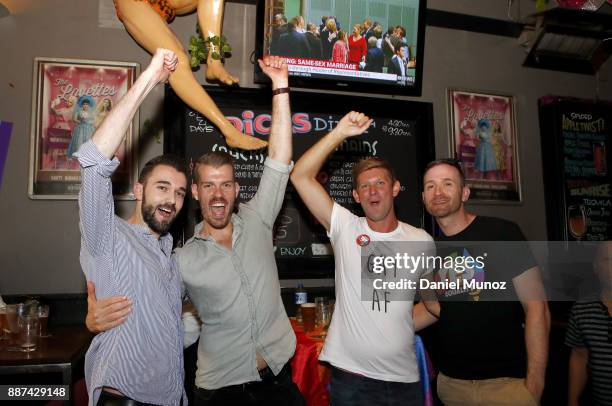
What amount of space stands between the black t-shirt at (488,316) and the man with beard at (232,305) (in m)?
0.65

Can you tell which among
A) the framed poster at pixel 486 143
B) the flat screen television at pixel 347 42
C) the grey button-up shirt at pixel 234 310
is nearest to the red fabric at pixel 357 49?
the flat screen television at pixel 347 42

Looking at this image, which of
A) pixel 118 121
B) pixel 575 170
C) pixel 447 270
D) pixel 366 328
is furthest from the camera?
pixel 575 170

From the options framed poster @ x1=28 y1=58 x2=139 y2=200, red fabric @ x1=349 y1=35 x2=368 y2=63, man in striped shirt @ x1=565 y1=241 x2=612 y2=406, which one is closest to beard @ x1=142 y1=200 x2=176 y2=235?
framed poster @ x1=28 y1=58 x2=139 y2=200

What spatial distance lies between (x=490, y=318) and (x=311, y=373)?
886mm

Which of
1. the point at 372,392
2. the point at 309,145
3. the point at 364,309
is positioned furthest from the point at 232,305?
the point at 309,145

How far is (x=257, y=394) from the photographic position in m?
1.71

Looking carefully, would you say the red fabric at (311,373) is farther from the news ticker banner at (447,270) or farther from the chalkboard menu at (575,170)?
the chalkboard menu at (575,170)

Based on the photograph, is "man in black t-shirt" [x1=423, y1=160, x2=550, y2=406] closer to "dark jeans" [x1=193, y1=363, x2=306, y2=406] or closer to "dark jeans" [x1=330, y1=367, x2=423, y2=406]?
"dark jeans" [x1=330, y1=367, x2=423, y2=406]

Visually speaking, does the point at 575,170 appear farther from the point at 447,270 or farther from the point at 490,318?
the point at 490,318

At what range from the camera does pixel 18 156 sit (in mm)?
2758

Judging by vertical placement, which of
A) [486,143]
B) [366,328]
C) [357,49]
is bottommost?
[366,328]

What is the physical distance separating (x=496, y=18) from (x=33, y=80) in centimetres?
349

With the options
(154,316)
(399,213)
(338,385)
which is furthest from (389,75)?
(154,316)

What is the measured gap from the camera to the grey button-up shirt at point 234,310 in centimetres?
171
